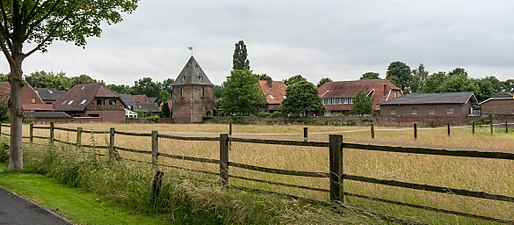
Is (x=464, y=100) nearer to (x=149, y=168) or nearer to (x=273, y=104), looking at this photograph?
(x=273, y=104)

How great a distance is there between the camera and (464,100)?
59094mm

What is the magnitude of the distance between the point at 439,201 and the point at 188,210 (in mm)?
3773

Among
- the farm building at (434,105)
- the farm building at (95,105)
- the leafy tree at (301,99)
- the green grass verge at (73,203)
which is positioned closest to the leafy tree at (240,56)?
the farm building at (95,105)

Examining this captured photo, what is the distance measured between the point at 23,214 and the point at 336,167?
18.7ft

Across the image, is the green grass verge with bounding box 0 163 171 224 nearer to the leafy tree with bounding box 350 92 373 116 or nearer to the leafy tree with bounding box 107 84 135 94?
the leafy tree with bounding box 350 92 373 116

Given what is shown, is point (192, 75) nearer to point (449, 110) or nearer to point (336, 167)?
point (449, 110)

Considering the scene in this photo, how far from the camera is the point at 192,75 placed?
76.9 meters

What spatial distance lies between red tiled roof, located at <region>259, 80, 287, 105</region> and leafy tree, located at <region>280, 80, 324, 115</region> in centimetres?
1726

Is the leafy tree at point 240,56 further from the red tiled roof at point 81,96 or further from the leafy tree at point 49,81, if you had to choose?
the leafy tree at point 49,81

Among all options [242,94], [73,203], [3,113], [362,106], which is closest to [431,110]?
[362,106]

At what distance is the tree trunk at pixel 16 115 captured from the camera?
13.4 meters

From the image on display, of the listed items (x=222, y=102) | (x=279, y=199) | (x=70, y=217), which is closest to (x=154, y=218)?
(x=70, y=217)

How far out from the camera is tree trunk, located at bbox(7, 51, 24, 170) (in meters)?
13.4

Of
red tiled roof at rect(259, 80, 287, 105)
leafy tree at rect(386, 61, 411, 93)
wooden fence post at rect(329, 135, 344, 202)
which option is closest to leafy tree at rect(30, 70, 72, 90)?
red tiled roof at rect(259, 80, 287, 105)
